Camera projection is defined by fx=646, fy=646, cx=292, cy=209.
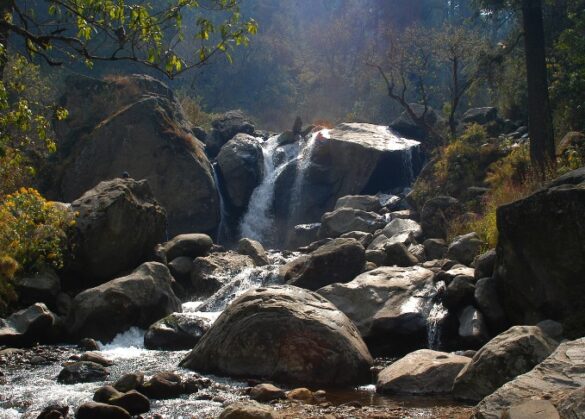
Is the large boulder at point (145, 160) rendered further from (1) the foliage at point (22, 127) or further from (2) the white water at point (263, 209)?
(2) the white water at point (263, 209)

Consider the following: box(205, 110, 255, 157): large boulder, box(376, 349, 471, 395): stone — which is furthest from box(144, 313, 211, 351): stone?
box(205, 110, 255, 157): large boulder

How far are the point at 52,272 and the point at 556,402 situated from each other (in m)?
11.2

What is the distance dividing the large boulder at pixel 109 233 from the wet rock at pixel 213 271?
1.34 m

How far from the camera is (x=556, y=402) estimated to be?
504 cm

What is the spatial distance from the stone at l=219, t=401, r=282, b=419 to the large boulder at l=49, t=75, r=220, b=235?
57.2ft

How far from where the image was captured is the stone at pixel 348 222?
20.1 metres

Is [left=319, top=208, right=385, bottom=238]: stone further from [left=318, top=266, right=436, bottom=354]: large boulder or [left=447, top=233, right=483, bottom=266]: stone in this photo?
[left=318, top=266, right=436, bottom=354]: large boulder

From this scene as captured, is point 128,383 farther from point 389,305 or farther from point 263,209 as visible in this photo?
point 263,209

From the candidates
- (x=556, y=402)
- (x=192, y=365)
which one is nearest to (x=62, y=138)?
(x=192, y=365)

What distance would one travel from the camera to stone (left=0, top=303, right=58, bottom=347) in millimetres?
11242

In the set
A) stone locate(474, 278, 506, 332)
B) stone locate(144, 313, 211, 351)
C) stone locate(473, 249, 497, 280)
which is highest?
stone locate(473, 249, 497, 280)

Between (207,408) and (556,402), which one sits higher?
(556,402)

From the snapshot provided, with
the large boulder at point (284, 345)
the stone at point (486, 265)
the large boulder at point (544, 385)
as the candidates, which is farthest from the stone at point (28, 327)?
the large boulder at point (544, 385)

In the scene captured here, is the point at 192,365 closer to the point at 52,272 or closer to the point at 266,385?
the point at 266,385
